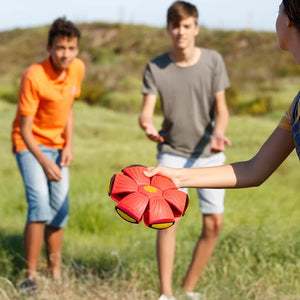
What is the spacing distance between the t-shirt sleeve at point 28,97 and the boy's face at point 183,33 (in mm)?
951

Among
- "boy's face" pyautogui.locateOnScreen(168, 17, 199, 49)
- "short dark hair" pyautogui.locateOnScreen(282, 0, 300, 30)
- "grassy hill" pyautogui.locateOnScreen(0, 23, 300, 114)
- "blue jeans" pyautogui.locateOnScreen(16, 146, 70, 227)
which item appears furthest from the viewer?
"grassy hill" pyautogui.locateOnScreen(0, 23, 300, 114)

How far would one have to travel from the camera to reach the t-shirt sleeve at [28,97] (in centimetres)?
341

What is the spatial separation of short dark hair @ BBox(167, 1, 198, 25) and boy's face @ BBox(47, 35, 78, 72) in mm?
645

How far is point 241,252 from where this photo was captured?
3.78 metres

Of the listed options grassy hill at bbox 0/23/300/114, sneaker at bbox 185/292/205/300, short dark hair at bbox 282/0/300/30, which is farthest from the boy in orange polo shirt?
grassy hill at bbox 0/23/300/114

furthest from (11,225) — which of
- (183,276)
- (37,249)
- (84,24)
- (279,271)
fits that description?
(84,24)

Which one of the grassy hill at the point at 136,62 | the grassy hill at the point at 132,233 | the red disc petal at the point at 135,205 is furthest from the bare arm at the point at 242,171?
the grassy hill at the point at 136,62

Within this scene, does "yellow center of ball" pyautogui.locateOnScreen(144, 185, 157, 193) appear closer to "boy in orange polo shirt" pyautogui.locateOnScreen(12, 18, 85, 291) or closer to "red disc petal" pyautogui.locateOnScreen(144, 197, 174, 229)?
"red disc petal" pyautogui.locateOnScreen(144, 197, 174, 229)

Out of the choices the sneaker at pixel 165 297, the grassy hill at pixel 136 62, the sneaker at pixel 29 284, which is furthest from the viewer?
the grassy hill at pixel 136 62

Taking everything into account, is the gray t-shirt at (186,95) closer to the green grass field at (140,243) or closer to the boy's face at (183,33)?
the boy's face at (183,33)

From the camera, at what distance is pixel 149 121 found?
11.3 feet

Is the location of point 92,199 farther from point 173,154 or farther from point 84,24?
point 84,24

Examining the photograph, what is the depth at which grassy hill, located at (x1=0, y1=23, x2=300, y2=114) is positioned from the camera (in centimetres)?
1812

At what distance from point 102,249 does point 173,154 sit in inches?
48.6
